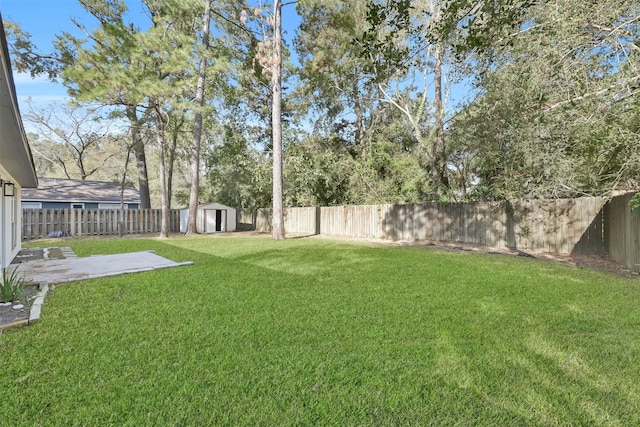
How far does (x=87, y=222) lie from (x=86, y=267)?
10.2 m

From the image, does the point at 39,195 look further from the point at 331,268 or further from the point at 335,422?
the point at 335,422

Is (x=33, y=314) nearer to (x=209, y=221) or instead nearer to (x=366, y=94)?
(x=209, y=221)

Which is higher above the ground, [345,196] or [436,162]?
[436,162]

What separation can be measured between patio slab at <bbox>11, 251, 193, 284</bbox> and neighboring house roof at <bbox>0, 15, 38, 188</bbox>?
1.86m

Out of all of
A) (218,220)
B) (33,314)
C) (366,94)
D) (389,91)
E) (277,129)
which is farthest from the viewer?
(218,220)

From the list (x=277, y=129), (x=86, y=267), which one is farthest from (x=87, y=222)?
(x=86, y=267)

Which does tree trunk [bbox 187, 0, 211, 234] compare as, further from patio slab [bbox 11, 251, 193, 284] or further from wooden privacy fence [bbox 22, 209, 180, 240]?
patio slab [bbox 11, 251, 193, 284]

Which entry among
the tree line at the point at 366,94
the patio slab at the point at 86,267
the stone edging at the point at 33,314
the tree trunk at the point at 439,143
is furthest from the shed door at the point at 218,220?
the stone edging at the point at 33,314

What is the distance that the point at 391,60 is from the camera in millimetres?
3746

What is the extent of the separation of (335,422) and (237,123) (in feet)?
62.5

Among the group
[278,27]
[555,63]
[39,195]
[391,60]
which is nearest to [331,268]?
[391,60]

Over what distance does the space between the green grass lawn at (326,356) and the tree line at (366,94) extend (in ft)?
9.40

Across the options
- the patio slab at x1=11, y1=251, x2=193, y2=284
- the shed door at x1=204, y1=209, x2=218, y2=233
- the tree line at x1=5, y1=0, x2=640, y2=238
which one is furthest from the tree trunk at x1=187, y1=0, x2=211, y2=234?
the patio slab at x1=11, y1=251, x2=193, y2=284

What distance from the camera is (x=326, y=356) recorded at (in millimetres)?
2383
